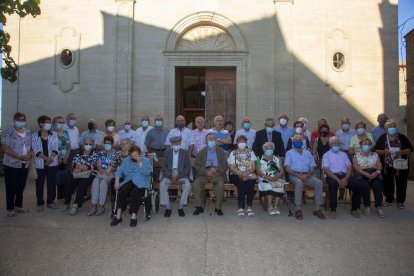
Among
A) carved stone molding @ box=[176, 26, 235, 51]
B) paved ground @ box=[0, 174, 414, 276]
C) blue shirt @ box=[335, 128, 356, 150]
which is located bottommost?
paved ground @ box=[0, 174, 414, 276]

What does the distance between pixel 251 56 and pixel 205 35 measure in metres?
1.70

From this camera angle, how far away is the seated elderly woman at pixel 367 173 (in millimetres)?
6871

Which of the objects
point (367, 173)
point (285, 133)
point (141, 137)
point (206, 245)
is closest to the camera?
point (206, 245)

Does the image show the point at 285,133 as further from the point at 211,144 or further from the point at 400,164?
the point at 400,164

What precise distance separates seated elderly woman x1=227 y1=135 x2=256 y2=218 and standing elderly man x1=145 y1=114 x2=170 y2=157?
1688mm

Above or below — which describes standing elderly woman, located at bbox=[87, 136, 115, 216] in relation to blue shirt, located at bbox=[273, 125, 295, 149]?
below

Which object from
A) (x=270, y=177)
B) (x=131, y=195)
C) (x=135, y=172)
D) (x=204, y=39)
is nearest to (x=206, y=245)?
(x=131, y=195)

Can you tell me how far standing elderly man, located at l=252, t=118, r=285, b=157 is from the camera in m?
7.70

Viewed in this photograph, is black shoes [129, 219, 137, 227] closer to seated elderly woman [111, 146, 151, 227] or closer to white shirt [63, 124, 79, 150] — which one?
seated elderly woman [111, 146, 151, 227]

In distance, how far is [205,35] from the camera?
1188cm

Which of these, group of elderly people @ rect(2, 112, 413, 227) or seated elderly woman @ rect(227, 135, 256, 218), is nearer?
group of elderly people @ rect(2, 112, 413, 227)

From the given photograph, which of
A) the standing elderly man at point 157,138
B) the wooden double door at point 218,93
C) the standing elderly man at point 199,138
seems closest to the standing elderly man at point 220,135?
the standing elderly man at point 199,138

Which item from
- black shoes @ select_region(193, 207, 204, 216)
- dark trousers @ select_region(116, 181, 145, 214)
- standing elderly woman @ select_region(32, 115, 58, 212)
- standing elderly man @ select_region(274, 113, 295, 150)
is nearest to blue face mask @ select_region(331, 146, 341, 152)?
standing elderly man @ select_region(274, 113, 295, 150)

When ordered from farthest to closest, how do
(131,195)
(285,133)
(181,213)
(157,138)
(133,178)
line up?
(285,133) → (157,138) → (181,213) → (133,178) → (131,195)
